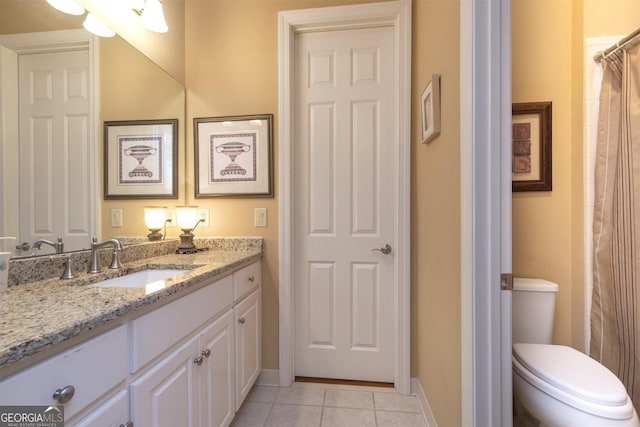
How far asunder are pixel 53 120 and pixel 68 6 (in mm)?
516

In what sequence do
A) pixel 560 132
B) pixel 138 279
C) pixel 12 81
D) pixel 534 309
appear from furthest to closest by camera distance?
1. pixel 560 132
2. pixel 534 309
3. pixel 138 279
4. pixel 12 81

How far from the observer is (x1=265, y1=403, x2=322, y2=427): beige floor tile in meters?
1.48

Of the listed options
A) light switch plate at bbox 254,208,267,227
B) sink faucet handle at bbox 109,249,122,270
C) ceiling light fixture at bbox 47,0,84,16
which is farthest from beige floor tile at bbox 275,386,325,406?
ceiling light fixture at bbox 47,0,84,16

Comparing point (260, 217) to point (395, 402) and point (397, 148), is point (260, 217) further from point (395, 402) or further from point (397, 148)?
point (395, 402)

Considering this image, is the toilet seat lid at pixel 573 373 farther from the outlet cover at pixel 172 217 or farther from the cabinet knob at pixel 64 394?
the outlet cover at pixel 172 217

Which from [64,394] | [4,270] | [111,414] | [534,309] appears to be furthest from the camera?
[534,309]

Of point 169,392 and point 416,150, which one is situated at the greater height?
point 416,150

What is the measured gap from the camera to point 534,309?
138 centimetres

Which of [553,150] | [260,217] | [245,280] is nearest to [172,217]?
[260,217]

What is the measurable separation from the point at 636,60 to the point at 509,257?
4.36 feet

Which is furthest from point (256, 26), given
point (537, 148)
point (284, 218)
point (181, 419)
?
point (181, 419)

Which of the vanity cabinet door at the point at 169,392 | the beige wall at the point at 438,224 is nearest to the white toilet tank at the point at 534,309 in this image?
the beige wall at the point at 438,224

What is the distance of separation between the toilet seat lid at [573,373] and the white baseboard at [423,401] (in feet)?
1.91

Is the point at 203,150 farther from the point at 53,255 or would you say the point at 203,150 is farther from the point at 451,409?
the point at 451,409
